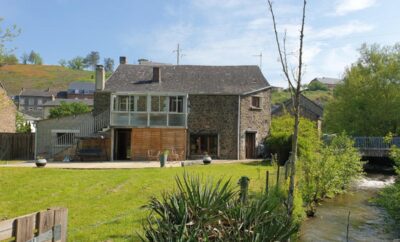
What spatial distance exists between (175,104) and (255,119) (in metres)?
6.54

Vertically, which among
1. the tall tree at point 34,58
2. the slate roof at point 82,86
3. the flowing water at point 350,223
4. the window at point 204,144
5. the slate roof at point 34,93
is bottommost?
the flowing water at point 350,223

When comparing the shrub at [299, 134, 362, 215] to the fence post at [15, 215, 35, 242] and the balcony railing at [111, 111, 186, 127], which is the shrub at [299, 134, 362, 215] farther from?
the balcony railing at [111, 111, 186, 127]

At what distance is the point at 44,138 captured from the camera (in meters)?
31.7

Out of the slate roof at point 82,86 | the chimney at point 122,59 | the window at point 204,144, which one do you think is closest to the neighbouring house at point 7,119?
the chimney at point 122,59

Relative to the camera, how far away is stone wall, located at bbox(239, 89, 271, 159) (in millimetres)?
30859

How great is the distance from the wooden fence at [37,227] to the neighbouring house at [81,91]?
103711mm

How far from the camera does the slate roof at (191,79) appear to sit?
3150cm

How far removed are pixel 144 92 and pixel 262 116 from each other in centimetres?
978

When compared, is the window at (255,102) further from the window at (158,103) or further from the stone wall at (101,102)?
the stone wall at (101,102)

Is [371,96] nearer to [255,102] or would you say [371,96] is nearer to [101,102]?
[255,102]

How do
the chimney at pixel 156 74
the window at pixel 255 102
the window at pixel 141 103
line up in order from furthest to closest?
1. the chimney at pixel 156 74
2. the window at pixel 255 102
3. the window at pixel 141 103

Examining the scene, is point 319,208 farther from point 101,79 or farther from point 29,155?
point 29,155

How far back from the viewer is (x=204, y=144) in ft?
102

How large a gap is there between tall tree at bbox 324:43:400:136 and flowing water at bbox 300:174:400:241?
23119mm
